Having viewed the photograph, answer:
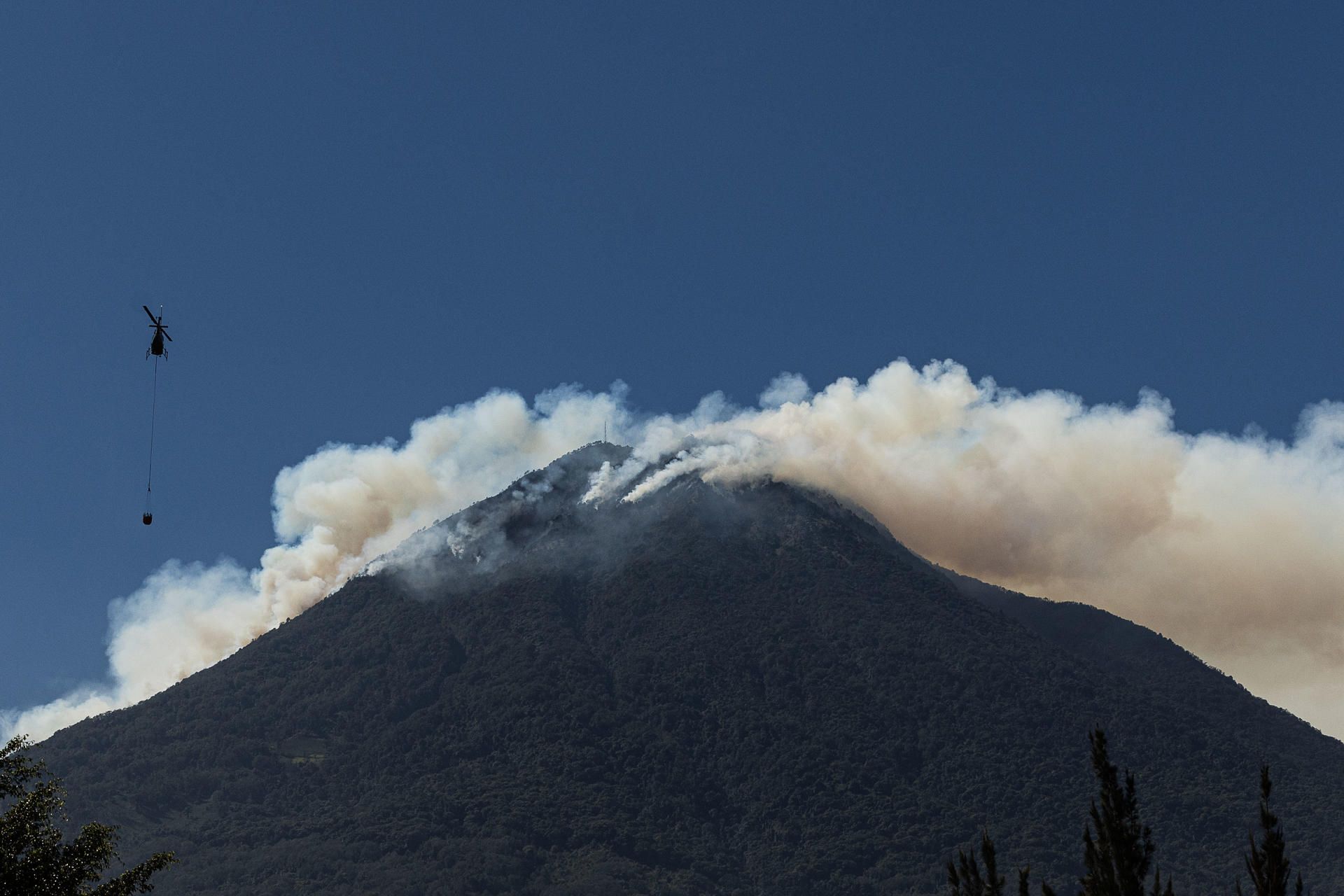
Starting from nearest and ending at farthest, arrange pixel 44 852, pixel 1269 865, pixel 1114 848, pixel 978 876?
1. pixel 44 852
2. pixel 1269 865
3. pixel 1114 848
4. pixel 978 876

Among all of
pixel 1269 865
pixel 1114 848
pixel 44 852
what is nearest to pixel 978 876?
pixel 1114 848

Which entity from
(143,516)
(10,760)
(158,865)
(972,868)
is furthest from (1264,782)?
(143,516)

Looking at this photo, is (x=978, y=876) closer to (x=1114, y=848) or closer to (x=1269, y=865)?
(x=1114, y=848)

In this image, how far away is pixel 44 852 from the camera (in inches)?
1932

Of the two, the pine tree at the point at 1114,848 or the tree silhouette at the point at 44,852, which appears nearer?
the tree silhouette at the point at 44,852

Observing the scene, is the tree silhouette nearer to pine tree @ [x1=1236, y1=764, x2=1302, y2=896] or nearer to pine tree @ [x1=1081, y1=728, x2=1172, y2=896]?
pine tree @ [x1=1081, y1=728, x2=1172, y2=896]

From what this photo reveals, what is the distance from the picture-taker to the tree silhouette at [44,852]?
157 feet

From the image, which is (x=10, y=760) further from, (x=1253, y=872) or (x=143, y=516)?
(x=1253, y=872)

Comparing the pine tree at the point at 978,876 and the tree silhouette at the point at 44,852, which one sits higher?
the tree silhouette at the point at 44,852

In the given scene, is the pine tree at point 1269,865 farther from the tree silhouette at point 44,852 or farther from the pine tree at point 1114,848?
the tree silhouette at point 44,852

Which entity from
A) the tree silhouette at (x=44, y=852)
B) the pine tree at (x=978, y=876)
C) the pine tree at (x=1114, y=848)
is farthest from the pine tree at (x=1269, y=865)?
the tree silhouette at (x=44, y=852)

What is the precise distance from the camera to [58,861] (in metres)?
49.2

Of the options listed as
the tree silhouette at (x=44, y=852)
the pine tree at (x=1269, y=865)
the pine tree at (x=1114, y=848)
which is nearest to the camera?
the tree silhouette at (x=44, y=852)

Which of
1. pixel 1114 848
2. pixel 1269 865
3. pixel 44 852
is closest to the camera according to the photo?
pixel 44 852
